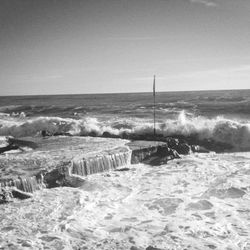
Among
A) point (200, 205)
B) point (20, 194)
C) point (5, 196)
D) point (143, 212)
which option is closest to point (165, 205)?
point (143, 212)

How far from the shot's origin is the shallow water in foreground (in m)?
4.50

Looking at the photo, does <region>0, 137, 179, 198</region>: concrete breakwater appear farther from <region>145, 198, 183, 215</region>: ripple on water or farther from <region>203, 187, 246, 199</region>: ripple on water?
<region>203, 187, 246, 199</region>: ripple on water

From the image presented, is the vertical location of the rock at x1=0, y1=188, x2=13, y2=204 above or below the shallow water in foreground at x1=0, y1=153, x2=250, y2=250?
above

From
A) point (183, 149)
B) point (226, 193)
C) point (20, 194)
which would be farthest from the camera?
point (183, 149)

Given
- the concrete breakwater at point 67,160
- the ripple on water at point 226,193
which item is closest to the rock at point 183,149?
the concrete breakwater at point 67,160

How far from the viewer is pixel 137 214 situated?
554 centimetres

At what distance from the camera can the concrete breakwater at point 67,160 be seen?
6787 mm

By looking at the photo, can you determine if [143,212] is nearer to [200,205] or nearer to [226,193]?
[200,205]

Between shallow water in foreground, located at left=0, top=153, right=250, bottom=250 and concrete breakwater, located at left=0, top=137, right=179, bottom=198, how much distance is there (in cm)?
35

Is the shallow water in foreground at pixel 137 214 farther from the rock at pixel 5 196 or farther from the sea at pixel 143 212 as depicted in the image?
the rock at pixel 5 196

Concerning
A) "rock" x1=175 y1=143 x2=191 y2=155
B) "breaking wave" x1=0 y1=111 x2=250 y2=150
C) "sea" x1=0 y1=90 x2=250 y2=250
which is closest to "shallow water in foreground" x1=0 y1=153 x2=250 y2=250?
"sea" x1=0 y1=90 x2=250 y2=250

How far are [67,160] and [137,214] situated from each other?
10.2 feet

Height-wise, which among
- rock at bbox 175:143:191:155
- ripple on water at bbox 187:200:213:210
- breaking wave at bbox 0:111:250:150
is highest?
breaking wave at bbox 0:111:250:150

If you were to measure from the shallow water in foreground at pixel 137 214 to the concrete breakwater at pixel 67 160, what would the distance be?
1.14 feet
